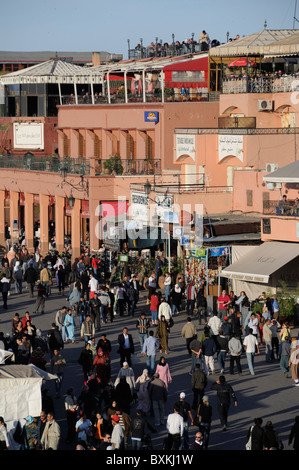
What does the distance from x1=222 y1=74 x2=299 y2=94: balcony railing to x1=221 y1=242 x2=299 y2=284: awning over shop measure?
36.7 ft

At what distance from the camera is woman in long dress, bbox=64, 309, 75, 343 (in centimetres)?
3017

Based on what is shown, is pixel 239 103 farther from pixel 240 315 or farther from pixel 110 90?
pixel 240 315

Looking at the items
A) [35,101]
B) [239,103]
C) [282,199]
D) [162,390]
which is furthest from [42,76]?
[162,390]

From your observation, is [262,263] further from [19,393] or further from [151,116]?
[151,116]

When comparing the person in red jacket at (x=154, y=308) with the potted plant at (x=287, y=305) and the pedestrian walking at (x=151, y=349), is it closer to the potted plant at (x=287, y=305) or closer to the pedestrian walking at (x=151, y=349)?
the potted plant at (x=287, y=305)

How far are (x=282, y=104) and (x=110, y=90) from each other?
597 inches

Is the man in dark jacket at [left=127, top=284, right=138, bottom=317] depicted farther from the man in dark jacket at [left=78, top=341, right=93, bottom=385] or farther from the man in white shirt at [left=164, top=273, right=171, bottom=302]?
the man in dark jacket at [left=78, top=341, right=93, bottom=385]

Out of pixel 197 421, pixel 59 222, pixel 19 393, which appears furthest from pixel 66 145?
pixel 19 393

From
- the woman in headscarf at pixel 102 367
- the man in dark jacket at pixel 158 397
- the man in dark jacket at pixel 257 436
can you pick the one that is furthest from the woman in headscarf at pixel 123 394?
the man in dark jacket at pixel 257 436

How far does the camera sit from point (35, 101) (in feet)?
217

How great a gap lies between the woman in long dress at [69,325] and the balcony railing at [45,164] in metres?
18.8

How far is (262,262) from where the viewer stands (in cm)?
3384

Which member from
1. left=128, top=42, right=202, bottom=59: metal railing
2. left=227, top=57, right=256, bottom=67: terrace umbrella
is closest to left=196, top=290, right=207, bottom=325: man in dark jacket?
left=227, top=57, right=256, bottom=67: terrace umbrella

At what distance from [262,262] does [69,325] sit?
21.9ft
